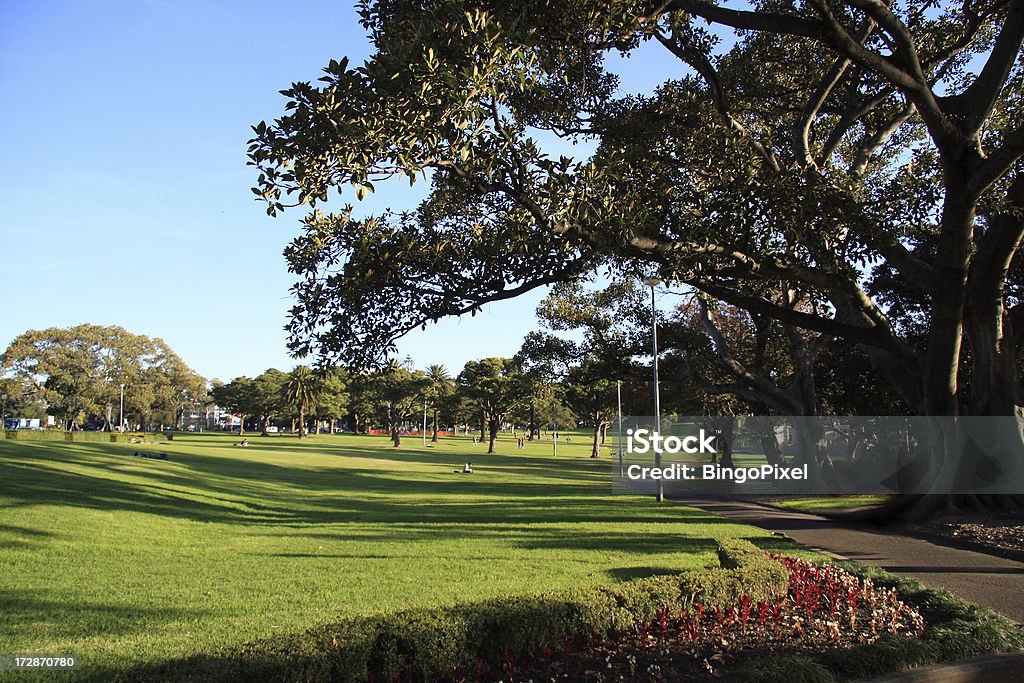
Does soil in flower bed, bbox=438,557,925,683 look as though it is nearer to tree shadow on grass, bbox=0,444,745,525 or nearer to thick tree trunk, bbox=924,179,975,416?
thick tree trunk, bbox=924,179,975,416

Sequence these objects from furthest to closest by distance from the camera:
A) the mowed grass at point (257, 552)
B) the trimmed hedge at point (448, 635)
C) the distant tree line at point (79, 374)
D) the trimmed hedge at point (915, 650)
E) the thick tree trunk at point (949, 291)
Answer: the distant tree line at point (79, 374), the thick tree trunk at point (949, 291), the mowed grass at point (257, 552), the trimmed hedge at point (915, 650), the trimmed hedge at point (448, 635)

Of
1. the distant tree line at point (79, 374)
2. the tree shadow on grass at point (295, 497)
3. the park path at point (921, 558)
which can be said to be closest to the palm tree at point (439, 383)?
the distant tree line at point (79, 374)

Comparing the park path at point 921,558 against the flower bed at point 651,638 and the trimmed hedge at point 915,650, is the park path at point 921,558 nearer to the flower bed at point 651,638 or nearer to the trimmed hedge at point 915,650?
the trimmed hedge at point 915,650

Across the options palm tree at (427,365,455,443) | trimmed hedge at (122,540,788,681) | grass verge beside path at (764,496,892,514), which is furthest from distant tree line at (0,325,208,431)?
trimmed hedge at (122,540,788,681)

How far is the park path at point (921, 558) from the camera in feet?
28.6

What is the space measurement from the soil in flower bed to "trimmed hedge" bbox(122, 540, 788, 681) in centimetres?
13

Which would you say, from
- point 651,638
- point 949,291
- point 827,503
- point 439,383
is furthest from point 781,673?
point 439,383

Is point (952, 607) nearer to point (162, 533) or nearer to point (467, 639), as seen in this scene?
point (467, 639)

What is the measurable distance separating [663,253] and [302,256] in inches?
217

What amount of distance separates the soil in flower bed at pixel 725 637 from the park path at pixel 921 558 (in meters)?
1.60

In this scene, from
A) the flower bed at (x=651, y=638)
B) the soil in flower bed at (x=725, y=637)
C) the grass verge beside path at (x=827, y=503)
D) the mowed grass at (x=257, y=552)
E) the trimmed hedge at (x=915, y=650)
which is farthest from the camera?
the grass verge beside path at (x=827, y=503)

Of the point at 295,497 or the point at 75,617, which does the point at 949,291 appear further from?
the point at 295,497

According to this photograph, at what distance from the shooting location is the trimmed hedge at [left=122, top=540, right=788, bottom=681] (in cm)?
442

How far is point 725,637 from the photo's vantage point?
6367 millimetres
